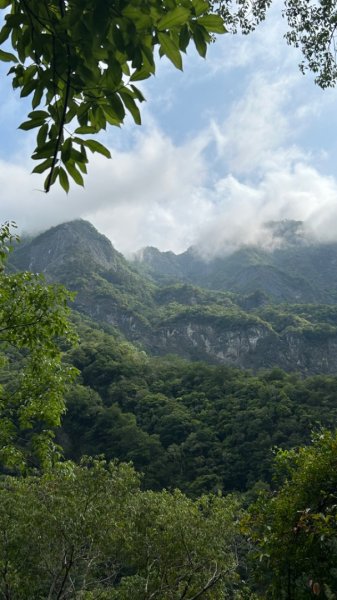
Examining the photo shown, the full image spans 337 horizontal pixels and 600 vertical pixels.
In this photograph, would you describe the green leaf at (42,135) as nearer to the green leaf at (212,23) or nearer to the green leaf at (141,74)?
the green leaf at (141,74)

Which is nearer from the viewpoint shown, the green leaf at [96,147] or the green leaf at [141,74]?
the green leaf at [141,74]

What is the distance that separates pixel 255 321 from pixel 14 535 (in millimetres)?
153330

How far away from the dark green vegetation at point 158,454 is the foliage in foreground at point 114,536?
0.22 ft

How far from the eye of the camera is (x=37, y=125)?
1732 mm

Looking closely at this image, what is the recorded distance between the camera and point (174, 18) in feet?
4.86

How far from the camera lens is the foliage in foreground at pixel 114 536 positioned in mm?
15930

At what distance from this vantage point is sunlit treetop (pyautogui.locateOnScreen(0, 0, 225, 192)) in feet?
4.91

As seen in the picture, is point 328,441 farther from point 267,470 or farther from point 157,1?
point 267,470

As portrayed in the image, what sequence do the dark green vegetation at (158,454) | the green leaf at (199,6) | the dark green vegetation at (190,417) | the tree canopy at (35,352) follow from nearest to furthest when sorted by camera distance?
the green leaf at (199,6) < the dark green vegetation at (158,454) < the tree canopy at (35,352) < the dark green vegetation at (190,417)

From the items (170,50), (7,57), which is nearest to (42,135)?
Answer: (7,57)

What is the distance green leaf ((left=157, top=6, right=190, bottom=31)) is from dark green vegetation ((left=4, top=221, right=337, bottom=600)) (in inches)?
120

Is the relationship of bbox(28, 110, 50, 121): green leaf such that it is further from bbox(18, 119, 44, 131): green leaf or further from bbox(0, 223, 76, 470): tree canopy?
bbox(0, 223, 76, 470): tree canopy

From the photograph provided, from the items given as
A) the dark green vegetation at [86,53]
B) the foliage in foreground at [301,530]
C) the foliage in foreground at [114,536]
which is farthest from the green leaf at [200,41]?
the foliage in foreground at [114,536]

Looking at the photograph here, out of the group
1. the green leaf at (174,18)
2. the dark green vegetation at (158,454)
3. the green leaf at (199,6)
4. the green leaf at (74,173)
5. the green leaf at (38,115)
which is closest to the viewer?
the green leaf at (174,18)
